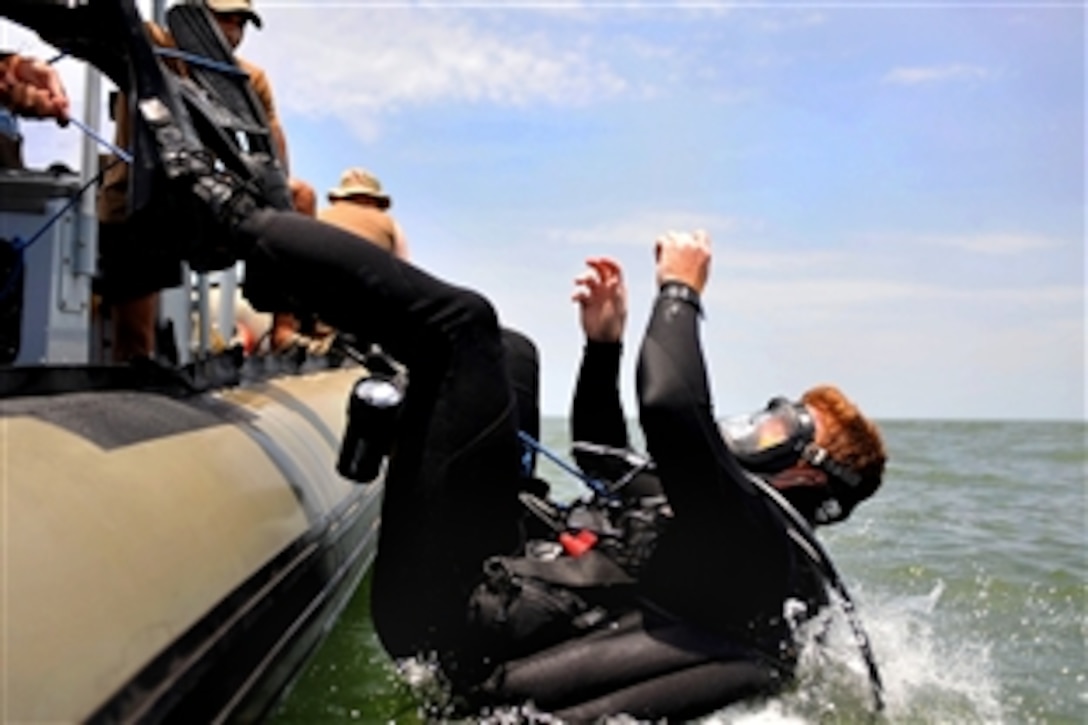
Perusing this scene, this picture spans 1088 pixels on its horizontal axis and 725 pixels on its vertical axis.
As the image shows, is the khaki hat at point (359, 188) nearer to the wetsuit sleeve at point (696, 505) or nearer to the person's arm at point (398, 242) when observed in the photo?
the person's arm at point (398, 242)

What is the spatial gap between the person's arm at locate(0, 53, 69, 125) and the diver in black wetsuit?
0.48m

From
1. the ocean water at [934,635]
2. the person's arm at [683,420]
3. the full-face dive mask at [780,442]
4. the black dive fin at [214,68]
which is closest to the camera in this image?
the person's arm at [683,420]

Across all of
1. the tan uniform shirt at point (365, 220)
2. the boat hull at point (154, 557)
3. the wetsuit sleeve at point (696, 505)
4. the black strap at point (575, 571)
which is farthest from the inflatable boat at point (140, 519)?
the tan uniform shirt at point (365, 220)

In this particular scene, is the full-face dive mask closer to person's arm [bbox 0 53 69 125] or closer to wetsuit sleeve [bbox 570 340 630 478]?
wetsuit sleeve [bbox 570 340 630 478]

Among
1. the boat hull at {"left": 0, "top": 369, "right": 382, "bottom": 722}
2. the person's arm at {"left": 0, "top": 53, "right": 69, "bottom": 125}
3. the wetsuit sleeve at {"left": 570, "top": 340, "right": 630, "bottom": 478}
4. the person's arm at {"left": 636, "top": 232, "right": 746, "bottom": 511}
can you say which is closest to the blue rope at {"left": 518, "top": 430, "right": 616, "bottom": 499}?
the wetsuit sleeve at {"left": 570, "top": 340, "right": 630, "bottom": 478}

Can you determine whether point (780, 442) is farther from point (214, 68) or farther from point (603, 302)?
point (214, 68)

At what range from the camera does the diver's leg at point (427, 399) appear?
2.70 meters

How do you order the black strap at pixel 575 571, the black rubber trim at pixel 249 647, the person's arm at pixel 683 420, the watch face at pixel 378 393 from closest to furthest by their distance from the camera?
1. the black rubber trim at pixel 249 647
2. the person's arm at pixel 683 420
3. the watch face at pixel 378 393
4. the black strap at pixel 575 571

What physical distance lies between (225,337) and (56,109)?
10.8 feet

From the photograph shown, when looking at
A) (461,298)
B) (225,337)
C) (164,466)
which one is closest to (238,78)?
(461,298)

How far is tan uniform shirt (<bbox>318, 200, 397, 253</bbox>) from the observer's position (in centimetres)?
568

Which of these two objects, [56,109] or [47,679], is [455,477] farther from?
[56,109]

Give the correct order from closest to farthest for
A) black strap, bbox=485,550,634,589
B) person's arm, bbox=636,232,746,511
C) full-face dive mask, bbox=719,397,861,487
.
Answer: person's arm, bbox=636,232,746,511 → black strap, bbox=485,550,634,589 → full-face dive mask, bbox=719,397,861,487

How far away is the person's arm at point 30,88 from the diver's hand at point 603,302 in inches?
63.5
